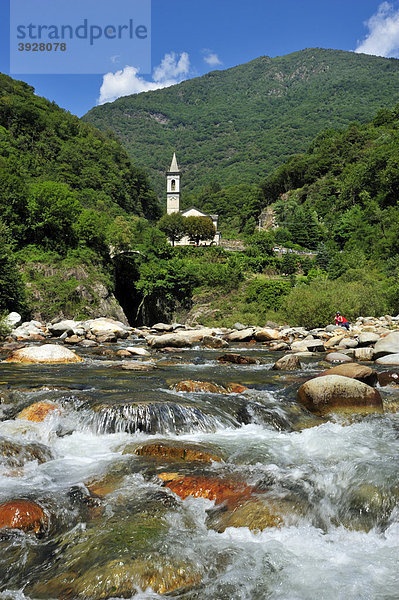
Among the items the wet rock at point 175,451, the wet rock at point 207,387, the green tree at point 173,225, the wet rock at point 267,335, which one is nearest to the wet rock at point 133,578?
the wet rock at point 175,451

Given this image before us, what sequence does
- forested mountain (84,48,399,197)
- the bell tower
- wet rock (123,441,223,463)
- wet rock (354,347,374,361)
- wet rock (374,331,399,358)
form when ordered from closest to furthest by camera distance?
wet rock (123,441,223,463) → wet rock (374,331,399,358) → wet rock (354,347,374,361) → the bell tower → forested mountain (84,48,399,197)

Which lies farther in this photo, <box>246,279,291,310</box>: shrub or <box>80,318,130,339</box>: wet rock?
<box>246,279,291,310</box>: shrub

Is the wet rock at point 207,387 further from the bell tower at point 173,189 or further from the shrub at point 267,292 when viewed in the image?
the bell tower at point 173,189

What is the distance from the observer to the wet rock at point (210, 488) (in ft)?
15.4

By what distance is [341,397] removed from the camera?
8164 mm

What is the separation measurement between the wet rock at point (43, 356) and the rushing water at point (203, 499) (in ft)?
14.7

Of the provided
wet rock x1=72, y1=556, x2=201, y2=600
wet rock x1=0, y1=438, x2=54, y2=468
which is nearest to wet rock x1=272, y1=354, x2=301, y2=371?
wet rock x1=0, y1=438, x2=54, y2=468

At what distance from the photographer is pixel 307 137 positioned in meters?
153

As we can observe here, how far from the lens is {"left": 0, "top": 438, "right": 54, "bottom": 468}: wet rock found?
5.59 m

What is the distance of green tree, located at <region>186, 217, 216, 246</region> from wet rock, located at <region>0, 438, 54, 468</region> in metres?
61.5

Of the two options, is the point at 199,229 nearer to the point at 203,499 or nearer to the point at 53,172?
the point at 53,172

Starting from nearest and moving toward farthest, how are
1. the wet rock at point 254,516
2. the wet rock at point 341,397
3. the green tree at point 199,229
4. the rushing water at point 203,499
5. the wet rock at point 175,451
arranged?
the rushing water at point 203,499, the wet rock at point 254,516, the wet rock at point 175,451, the wet rock at point 341,397, the green tree at point 199,229

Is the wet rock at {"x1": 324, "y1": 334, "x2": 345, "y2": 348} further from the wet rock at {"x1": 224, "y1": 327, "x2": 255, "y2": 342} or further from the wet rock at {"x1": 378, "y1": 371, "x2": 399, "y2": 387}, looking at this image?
the wet rock at {"x1": 378, "y1": 371, "x2": 399, "y2": 387}

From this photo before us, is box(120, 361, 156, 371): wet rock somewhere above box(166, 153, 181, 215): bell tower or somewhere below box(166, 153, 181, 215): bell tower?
below
